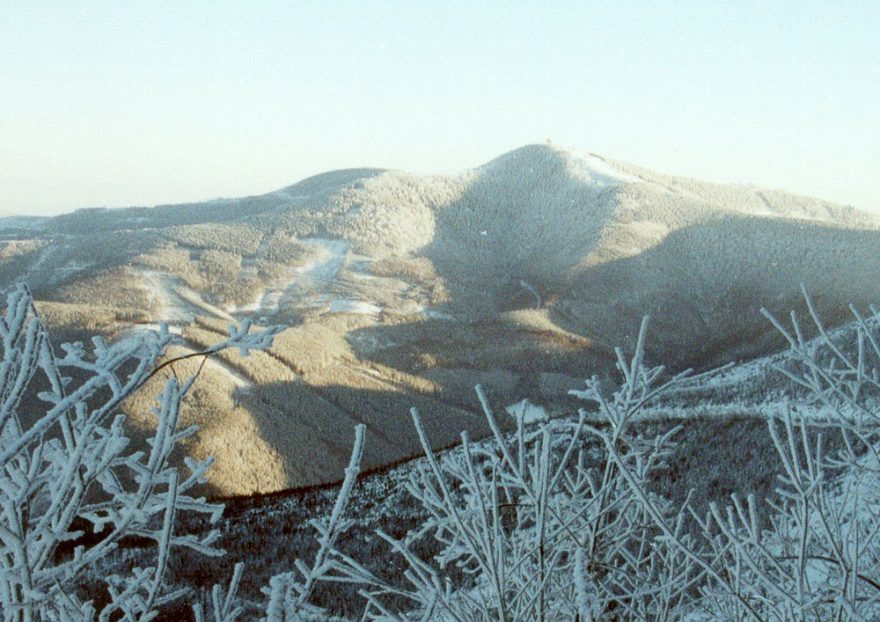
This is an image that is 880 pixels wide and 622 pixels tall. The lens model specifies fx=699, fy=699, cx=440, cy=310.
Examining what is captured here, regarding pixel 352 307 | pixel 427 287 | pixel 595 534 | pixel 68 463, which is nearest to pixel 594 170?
pixel 427 287

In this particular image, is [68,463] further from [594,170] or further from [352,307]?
[594,170]

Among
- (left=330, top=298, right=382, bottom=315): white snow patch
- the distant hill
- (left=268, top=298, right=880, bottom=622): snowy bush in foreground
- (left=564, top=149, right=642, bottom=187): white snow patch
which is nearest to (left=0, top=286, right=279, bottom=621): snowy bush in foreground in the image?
(left=268, top=298, right=880, bottom=622): snowy bush in foreground

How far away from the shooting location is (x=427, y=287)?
48375mm

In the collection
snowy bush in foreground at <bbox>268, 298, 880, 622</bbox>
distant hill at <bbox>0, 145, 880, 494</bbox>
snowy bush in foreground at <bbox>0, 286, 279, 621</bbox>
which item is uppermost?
snowy bush in foreground at <bbox>0, 286, 279, 621</bbox>

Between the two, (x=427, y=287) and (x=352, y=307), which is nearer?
(x=352, y=307)

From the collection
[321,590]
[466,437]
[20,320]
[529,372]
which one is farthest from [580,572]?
[529,372]

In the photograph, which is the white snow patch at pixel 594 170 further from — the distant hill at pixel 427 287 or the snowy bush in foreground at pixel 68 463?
the snowy bush in foreground at pixel 68 463

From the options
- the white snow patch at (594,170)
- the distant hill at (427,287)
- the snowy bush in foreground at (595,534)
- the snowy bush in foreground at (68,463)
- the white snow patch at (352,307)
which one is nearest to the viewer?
the snowy bush in foreground at (68,463)

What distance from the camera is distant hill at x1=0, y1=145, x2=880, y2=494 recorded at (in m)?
30.5

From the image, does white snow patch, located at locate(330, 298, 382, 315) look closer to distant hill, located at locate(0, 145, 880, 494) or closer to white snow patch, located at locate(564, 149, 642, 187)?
distant hill, located at locate(0, 145, 880, 494)

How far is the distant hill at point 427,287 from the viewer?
30.5m

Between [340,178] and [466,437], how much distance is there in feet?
252

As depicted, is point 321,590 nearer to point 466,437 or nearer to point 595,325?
point 466,437

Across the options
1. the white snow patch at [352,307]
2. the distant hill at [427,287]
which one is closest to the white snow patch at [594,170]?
the distant hill at [427,287]
